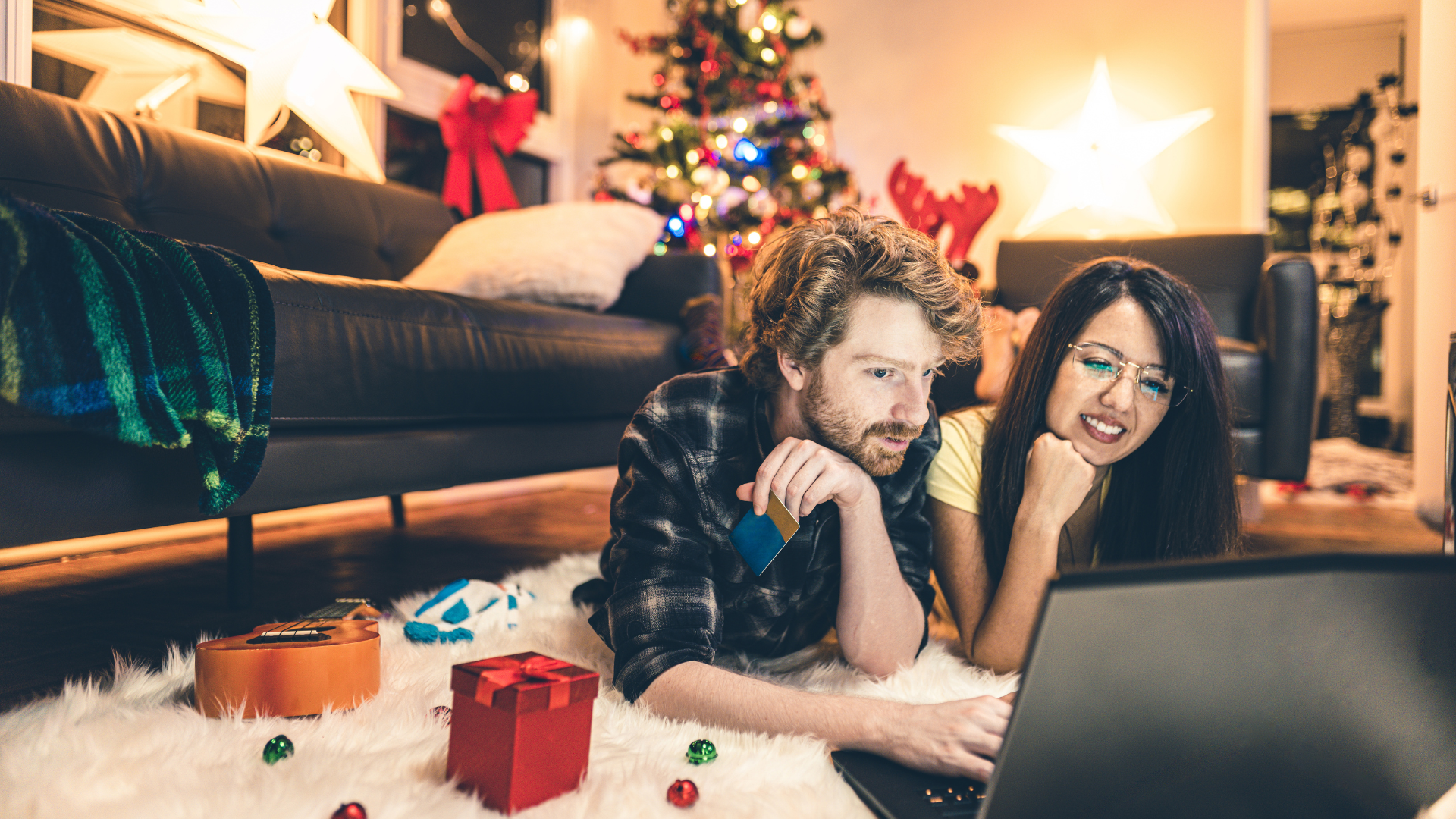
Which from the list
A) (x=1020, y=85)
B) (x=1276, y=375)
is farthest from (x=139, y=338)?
(x=1020, y=85)

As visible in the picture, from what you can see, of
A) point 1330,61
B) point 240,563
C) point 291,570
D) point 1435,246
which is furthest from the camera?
point 1330,61

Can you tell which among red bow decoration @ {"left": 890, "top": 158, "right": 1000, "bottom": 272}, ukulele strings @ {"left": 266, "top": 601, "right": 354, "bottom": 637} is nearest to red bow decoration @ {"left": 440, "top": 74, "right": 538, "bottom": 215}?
red bow decoration @ {"left": 890, "top": 158, "right": 1000, "bottom": 272}

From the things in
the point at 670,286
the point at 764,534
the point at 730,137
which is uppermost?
the point at 730,137

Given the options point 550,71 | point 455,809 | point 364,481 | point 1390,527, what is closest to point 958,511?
point 455,809

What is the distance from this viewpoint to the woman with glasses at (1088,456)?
106 cm

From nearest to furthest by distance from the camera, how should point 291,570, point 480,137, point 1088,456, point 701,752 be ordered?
point 701,752
point 1088,456
point 291,570
point 480,137

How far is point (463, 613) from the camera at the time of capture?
1257 mm

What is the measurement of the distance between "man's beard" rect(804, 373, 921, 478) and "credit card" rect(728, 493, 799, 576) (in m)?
0.11

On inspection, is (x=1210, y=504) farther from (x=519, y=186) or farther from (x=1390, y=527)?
(x=519, y=186)

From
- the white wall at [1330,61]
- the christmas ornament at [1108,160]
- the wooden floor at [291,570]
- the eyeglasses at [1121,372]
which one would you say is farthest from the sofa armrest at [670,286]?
the white wall at [1330,61]

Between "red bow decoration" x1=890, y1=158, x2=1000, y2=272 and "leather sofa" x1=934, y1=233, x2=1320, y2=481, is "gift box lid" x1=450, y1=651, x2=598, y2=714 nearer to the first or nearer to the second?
"leather sofa" x1=934, y1=233, x2=1320, y2=481

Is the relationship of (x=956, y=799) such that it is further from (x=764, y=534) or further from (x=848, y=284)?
(x=848, y=284)

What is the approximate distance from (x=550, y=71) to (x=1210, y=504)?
11.6ft

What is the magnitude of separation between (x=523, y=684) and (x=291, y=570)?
133cm
